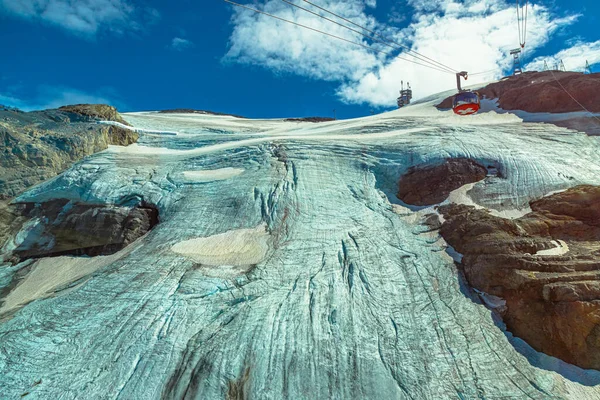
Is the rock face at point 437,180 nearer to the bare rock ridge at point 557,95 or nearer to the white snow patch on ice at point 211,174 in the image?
the white snow patch on ice at point 211,174

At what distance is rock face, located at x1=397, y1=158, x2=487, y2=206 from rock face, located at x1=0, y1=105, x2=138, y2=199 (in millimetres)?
12726

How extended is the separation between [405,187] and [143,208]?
8472 millimetres

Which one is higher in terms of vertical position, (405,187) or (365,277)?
(405,187)

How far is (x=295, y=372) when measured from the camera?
22.9 feet

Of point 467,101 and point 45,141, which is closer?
point 467,101

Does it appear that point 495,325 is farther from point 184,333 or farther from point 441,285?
point 184,333

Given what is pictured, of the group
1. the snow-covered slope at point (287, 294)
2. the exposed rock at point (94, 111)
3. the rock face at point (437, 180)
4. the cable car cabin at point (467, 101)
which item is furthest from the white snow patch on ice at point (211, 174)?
the cable car cabin at point (467, 101)

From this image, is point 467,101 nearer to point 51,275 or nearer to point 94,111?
point 51,275

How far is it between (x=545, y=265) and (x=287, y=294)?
5.47 metres

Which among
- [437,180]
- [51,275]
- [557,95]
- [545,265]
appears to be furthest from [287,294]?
[557,95]

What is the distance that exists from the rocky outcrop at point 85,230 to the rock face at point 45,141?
222 cm

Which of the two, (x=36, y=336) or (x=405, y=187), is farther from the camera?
(x=405, y=187)

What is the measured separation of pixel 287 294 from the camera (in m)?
8.56

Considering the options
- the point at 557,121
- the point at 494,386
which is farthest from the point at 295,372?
the point at 557,121
